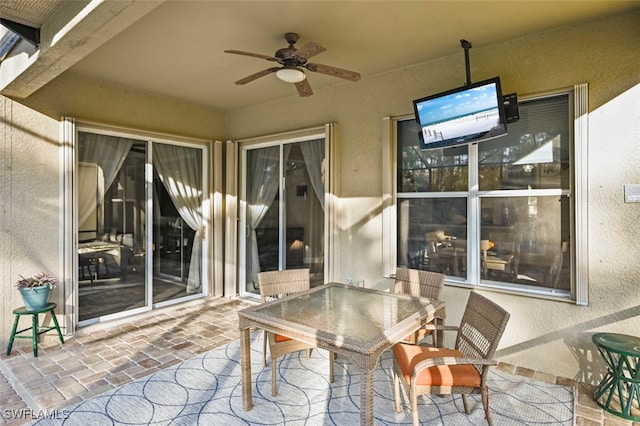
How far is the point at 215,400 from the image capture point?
2.69 metres

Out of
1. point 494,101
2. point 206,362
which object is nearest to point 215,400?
point 206,362

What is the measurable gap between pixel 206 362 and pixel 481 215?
3.01 m

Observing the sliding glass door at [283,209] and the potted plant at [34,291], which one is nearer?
the potted plant at [34,291]

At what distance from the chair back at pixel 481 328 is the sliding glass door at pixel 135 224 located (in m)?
4.08

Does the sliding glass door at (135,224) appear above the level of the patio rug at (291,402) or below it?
above

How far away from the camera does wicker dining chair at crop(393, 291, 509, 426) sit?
209 centimetres

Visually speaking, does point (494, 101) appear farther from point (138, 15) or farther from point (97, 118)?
point (97, 118)

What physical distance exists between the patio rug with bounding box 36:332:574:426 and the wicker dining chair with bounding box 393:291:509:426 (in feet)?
0.73

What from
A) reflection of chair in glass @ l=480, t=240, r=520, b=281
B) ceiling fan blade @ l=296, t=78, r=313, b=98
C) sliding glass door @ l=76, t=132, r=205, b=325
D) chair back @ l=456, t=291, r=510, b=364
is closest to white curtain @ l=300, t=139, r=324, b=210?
ceiling fan blade @ l=296, t=78, r=313, b=98

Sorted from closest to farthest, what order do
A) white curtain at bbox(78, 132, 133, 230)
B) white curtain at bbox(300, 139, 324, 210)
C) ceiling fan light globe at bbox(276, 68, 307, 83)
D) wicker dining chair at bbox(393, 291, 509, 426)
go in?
wicker dining chair at bbox(393, 291, 509, 426) < ceiling fan light globe at bbox(276, 68, 307, 83) < white curtain at bbox(78, 132, 133, 230) < white curtain at bbox(300, 139, 324, 210)

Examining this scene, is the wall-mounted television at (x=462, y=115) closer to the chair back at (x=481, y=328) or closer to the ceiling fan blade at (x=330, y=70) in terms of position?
the ceiling fan blade at (x=330, y=70)

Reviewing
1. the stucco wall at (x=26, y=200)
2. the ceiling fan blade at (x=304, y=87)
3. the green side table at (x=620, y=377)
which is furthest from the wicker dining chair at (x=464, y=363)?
the stucco wall at (x=26, y=200)

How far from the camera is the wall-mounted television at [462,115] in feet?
9.87

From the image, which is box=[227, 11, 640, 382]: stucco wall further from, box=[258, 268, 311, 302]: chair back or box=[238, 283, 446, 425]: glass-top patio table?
box=[258, 268, 311, 302]: chair back
